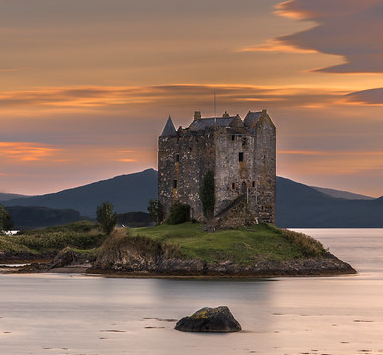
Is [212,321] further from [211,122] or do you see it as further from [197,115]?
[197,115]

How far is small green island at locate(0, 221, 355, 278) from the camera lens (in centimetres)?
9212

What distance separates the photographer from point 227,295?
3135 inches

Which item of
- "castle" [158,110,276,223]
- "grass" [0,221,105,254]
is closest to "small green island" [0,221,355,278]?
"castle" [158,110,276,223]

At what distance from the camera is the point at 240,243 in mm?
94938

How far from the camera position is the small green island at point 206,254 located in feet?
302

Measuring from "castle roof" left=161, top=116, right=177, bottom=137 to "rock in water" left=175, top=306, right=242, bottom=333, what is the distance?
61.8 meters

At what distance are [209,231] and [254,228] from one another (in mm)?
4762

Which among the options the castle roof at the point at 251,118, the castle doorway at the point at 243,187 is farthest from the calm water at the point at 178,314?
the castle roof at the point at 251,118

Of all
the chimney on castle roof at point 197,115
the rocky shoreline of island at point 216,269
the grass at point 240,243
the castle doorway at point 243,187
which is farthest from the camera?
the chimney on castle roof at point 197,115

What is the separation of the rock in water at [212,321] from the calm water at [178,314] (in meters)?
0.74

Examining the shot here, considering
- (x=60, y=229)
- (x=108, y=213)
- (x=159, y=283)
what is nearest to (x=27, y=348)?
(x=159, y=283)

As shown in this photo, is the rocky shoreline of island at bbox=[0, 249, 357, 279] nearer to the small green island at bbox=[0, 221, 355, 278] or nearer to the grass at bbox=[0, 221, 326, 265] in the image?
the small green island at bbox=[0, 221, 355, 278]

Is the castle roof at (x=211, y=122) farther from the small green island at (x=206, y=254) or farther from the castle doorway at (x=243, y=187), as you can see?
the small green island at (x=206, y=254)

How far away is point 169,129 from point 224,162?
41.1 feet
